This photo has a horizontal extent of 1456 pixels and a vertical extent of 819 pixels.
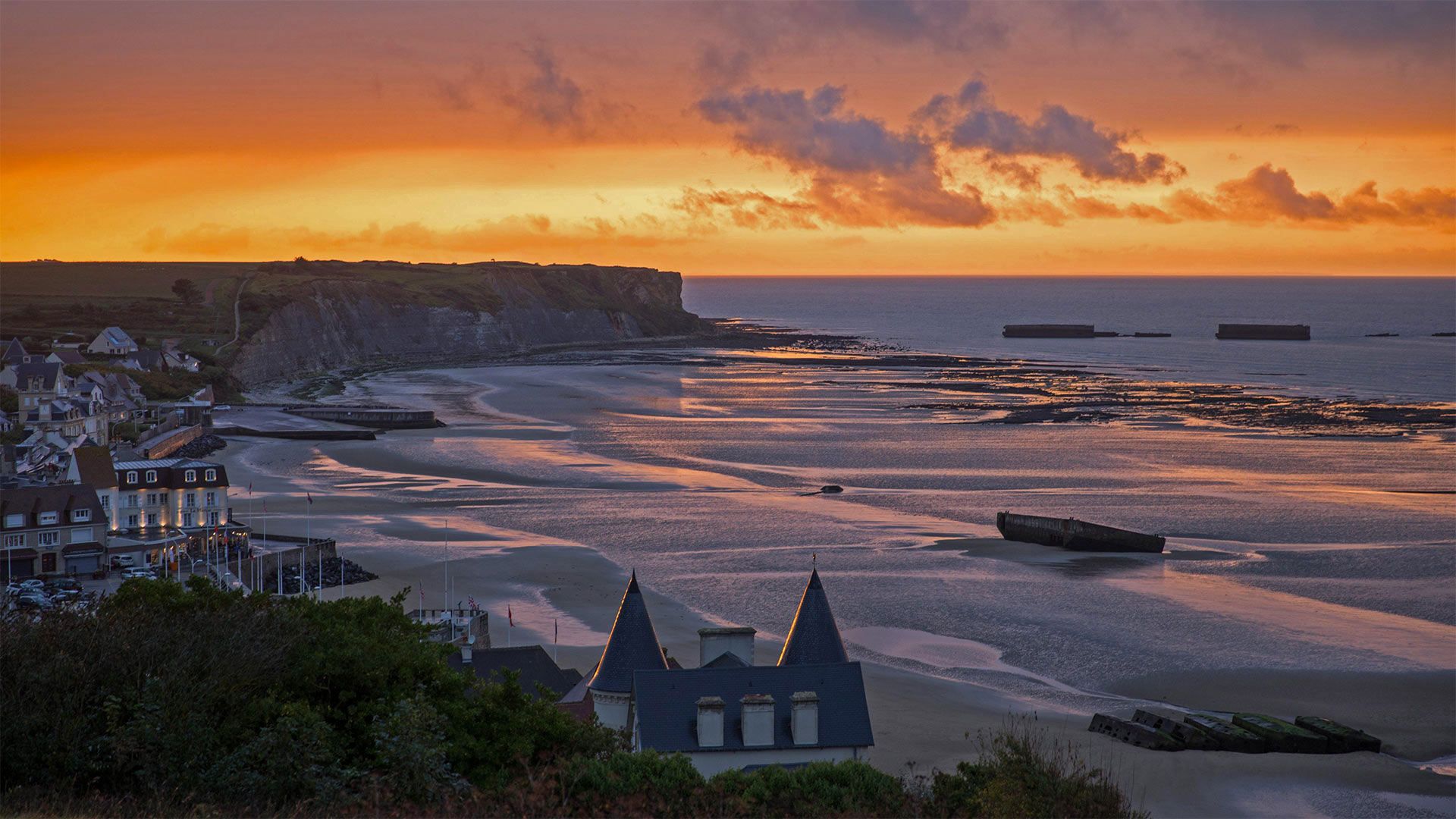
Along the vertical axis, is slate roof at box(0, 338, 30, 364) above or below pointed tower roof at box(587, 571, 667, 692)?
above

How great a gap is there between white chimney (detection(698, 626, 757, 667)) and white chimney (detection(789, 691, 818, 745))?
3471 mm

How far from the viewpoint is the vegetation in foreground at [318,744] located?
57.9 ft

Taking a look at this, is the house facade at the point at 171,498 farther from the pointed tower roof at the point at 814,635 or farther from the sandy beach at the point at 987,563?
the pointed tower roof at the point at 814,635

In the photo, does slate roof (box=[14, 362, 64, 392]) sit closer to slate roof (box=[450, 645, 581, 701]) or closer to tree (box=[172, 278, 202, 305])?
slate roof (box=[450, 645, 581, 701])

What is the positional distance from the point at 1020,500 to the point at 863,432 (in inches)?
1081

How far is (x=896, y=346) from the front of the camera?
18900 cm

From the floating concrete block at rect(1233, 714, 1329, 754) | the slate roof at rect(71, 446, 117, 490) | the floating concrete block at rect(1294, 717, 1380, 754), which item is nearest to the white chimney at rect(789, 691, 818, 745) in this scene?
the floating concrete block at rect(1233, 714, 1329, 754)

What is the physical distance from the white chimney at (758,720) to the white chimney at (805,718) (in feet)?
1.37

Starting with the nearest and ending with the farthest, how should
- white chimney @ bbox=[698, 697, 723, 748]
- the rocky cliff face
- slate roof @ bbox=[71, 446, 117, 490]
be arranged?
white chimney @ bbox=[698, 697, 723, 748], slate roof @ bbox=[71, 446, 117, 490], the rocky cliff face

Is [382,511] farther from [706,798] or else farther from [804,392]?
[804,392]

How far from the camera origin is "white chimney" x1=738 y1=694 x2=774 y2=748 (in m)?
23.0

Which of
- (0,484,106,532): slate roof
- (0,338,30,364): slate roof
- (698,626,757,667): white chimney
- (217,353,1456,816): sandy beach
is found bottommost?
(217,353,1456,816): sandy beach

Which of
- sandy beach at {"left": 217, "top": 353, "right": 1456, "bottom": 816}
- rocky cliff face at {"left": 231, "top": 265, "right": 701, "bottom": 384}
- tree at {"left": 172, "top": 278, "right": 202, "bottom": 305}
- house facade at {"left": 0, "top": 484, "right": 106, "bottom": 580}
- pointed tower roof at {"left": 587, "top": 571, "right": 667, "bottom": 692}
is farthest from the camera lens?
tree at {"left": 172, "top": 278, "right": 202, "bottom": 305}

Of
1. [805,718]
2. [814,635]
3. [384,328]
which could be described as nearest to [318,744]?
[805,718]
